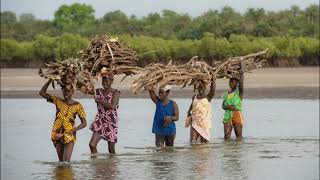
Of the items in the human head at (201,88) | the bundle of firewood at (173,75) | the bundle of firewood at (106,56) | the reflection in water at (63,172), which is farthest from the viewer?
the human head at (201,88)

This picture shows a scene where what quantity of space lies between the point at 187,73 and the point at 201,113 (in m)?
0.70

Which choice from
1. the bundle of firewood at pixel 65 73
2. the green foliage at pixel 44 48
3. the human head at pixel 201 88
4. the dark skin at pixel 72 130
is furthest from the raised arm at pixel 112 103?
the green foliage at pixel 44 48

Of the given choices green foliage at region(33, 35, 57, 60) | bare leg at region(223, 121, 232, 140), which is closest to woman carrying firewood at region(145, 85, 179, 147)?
bare leg at region(223, 121, 232, 140)

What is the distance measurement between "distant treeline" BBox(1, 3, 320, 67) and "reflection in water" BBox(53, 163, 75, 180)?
2606 centimetres

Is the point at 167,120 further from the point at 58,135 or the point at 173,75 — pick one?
the point at 58,135

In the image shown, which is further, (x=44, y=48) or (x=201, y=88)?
(x=44, y=48)

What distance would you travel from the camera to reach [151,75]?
44.8 ft

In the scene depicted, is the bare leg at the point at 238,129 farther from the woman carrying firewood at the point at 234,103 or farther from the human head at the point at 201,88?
the human head at the point at 201,88

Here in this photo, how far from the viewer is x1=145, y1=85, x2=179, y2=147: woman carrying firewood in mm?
13078

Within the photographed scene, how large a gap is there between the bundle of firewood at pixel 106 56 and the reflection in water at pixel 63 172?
4.90 ft

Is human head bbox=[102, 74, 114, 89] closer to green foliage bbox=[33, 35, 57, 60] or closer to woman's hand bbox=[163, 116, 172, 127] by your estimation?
woman's hand bbox=[163, 116, 172, 127]

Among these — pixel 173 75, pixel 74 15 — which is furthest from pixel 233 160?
pixel 74 15

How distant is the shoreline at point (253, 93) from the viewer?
29875 mm

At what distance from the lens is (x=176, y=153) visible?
13336 millimetres
